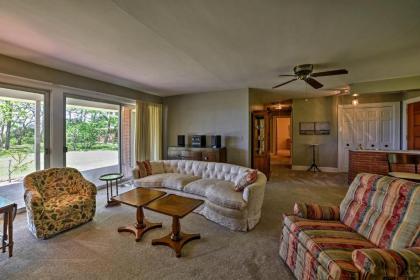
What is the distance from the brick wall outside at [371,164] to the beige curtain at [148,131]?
17.5ft

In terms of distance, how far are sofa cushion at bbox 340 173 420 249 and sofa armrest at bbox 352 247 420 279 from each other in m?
0.28

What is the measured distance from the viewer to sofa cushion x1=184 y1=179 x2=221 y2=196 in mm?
3271

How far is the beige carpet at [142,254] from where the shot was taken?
1917mm

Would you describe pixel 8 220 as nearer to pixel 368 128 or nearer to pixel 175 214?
pixel 175 214

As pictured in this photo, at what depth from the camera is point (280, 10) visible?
1962mm

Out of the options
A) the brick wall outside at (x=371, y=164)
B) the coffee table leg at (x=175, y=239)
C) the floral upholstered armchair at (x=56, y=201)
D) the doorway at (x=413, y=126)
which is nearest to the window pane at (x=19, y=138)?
the floral upholstered armchair at (x=56, y=201)

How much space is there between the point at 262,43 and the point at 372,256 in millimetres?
2524

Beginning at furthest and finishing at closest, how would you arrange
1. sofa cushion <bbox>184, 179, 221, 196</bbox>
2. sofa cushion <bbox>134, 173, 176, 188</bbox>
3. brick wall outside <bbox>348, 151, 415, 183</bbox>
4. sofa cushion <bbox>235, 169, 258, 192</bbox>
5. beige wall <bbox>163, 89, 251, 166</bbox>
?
beige wall <bbox>163, 89, 251, 166</bbox> → brick wall outside <bbox>348, 151, 415, 183</bbox> → sofa cushion <bbox>134, 173, 176, 188</bbox> → sofa cushion <bbox>184, 179, 221, 196</bbox> → sofa cushion <bbox>235, 169, 258, 192</bbox>

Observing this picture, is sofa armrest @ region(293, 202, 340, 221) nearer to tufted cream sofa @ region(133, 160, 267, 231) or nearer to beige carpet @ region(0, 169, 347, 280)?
beige carpet @ region(0, 169, 347, 280)

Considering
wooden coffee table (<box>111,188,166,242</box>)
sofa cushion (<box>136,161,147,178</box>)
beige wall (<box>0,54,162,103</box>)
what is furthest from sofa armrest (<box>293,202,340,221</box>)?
beige wall (<box>0,54,162,103</box>)

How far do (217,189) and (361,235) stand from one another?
5.94 feet

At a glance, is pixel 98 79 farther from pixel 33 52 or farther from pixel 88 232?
pixel 88 232

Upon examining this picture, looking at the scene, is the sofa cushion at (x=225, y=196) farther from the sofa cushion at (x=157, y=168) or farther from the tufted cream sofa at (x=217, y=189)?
the sofa cushion at (x=157, y=168)

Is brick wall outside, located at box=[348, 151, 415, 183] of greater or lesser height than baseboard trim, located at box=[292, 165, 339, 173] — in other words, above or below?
above
